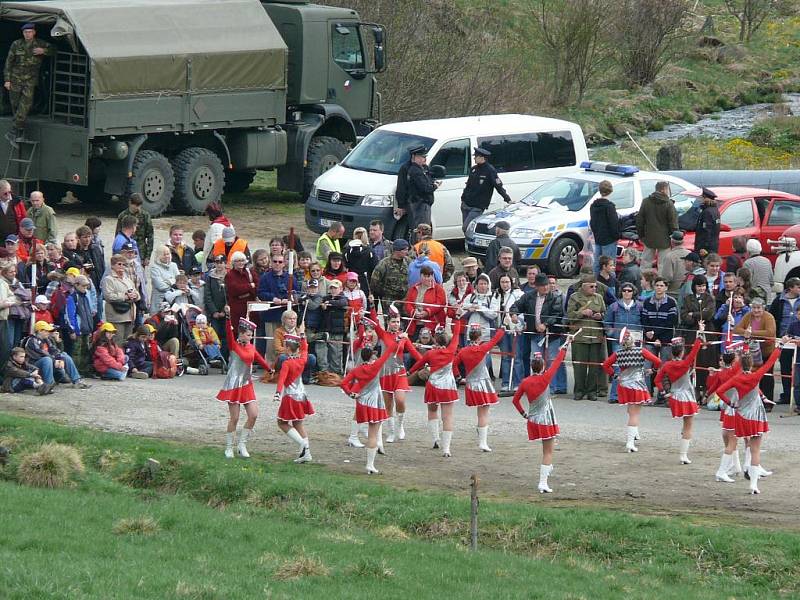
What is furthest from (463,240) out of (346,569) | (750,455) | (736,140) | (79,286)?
(736,140)

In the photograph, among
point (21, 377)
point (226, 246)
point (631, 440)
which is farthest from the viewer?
point (226, 246)

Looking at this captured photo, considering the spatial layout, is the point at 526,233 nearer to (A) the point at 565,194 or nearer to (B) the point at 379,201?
(A) the point at 565,194

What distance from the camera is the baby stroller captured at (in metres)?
21.8

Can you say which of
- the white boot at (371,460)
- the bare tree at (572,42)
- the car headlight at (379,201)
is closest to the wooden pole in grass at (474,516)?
the white boot at (371,460)

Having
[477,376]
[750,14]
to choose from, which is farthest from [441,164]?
[750,14]

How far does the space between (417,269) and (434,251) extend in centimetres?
108

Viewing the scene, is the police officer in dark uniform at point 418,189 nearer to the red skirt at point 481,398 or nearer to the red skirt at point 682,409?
the red skirt at point 481,398

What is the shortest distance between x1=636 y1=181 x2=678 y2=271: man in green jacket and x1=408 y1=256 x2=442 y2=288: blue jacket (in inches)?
138

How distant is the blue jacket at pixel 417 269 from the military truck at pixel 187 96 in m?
8.48

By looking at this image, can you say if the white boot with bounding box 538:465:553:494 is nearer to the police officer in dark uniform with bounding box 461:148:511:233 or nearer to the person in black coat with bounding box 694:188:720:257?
the person in black coat with bounding box 694:188:720:257

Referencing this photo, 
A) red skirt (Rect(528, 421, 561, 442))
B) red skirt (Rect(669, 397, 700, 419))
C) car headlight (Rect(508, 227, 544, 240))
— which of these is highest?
car headlight (Rect(508, 227, 544, 240))

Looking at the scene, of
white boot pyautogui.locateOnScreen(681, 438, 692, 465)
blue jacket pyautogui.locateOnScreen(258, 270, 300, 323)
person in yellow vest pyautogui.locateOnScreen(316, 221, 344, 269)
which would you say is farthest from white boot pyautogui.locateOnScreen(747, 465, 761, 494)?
person in yellow vest pyautogui.locateOnScreen(316, 221, 344, 269)

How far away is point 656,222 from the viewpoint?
23.3m

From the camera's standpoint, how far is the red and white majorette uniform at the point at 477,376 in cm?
1819
